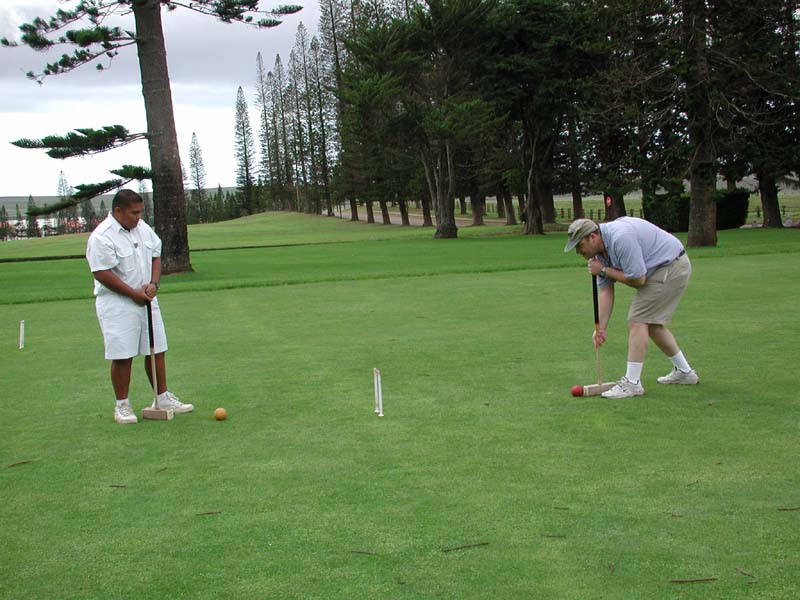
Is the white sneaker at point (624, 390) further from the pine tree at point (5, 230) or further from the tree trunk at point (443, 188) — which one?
the pine tree at point (5, 230)

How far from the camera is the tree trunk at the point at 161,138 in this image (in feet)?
85.6

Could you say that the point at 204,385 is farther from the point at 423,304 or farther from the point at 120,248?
the point at 423,304

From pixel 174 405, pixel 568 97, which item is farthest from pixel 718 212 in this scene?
pixel 174 405

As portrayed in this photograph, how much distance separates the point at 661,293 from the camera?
7.99 m

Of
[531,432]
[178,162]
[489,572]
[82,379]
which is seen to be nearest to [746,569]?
[489,572]

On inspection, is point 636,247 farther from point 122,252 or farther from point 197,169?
point 197,169

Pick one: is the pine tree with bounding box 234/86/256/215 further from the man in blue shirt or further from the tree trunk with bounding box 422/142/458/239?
the man in blue shirt

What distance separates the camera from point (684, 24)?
30.7m

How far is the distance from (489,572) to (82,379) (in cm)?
667

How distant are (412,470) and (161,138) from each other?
2287cm

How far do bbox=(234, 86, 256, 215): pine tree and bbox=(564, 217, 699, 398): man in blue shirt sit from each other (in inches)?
4422

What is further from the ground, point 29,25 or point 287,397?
point 29,25

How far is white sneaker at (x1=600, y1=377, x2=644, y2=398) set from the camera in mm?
7720

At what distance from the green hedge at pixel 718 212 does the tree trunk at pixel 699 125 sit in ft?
54.3
